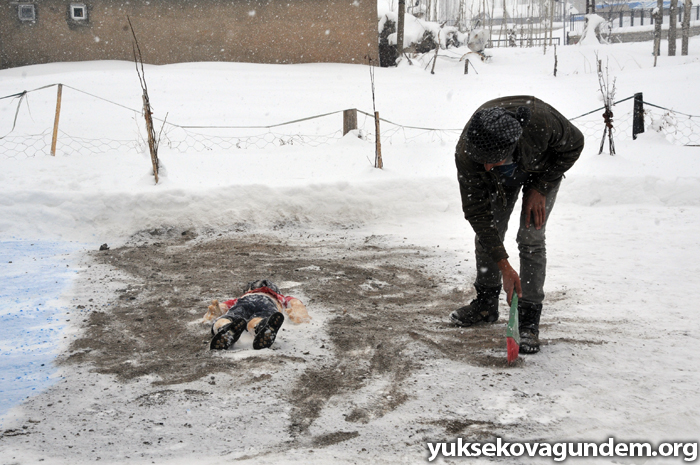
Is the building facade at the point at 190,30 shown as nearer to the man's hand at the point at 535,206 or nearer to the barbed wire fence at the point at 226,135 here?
the barbed wire fence at the point at 226,135

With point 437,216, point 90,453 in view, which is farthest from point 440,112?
point 90,453

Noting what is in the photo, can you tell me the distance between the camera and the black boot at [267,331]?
3.57 meters

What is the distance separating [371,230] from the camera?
7.06m

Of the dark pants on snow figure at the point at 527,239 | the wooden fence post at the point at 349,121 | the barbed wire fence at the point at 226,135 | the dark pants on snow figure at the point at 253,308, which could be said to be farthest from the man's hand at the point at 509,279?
the wooden fence post at the point at 349,121

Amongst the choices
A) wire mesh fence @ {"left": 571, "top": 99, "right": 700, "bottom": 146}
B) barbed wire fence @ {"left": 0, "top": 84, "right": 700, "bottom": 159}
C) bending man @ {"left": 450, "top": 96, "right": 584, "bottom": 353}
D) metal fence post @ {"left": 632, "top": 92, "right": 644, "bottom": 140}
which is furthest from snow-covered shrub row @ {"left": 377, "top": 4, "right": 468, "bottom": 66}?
bending man @ {"left": 450, "top": 96, "right": 584, "bottom": 353}

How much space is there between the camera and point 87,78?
15203 millimetres

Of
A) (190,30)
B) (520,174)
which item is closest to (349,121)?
(520,174)

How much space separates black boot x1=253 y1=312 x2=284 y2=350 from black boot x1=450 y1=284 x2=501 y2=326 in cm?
126

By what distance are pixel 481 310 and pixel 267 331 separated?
59.1 inches

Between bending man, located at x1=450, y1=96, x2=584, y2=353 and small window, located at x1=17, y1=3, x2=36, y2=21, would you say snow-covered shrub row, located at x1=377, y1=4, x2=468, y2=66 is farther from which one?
bending man, located at x1=450, y1=96, x2=584, y2=353

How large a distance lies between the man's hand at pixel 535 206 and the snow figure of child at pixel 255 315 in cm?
168

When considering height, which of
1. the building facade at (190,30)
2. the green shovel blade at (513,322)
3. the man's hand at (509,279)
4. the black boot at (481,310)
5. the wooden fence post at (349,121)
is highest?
the building facade at (190,30)

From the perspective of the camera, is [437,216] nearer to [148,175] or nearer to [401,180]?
[401,180]

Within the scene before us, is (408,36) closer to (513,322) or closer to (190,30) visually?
(190,30)
